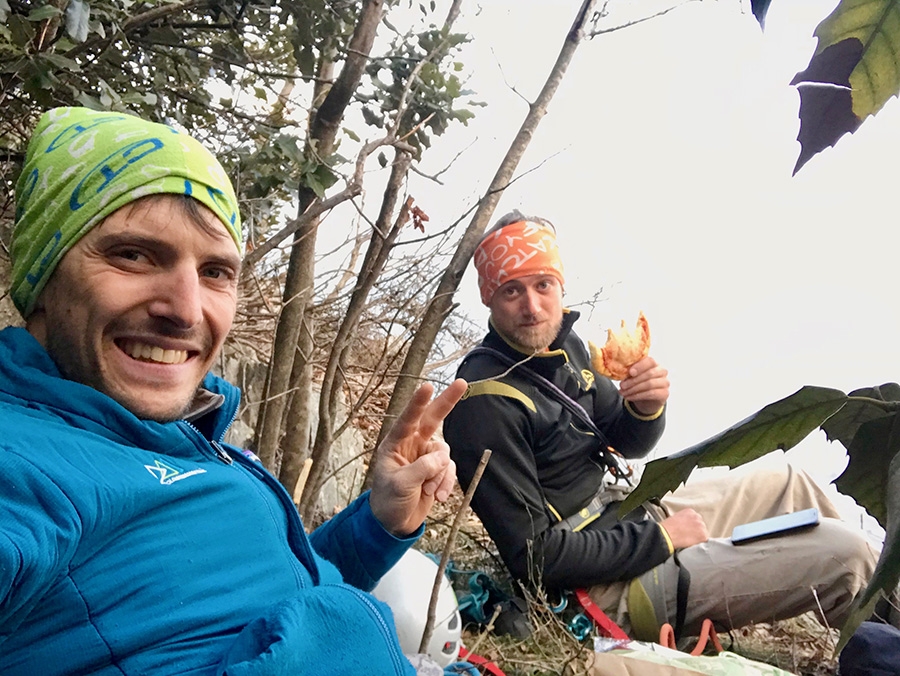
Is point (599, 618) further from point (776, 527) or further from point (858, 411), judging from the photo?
point (858, 411)

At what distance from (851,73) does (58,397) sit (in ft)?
3.08

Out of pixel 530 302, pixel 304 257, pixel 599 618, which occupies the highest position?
pixel 304 257

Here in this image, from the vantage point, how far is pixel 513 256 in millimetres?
2816

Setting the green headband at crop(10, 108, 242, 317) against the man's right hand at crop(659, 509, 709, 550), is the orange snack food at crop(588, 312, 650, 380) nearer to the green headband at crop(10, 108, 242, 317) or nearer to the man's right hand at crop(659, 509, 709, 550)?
the man's right hand at crop(659, 509, 709, 550)

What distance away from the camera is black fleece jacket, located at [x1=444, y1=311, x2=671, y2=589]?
2426 millimetres

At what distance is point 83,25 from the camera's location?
1.44 metres

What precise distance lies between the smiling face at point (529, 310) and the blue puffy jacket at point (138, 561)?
1.78 meters

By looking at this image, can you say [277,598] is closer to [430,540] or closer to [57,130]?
[57,130]

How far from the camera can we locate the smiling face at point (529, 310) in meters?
2.79

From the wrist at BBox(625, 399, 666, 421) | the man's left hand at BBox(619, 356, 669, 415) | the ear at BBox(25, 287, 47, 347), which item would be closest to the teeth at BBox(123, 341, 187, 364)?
the ear at BBox(25, 287, 47, 347)

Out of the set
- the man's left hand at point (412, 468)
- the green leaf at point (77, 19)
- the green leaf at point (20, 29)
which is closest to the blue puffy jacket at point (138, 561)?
the man's left hand at point (412, 468)

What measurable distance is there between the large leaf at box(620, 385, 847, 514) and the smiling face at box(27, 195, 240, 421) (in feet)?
2.53

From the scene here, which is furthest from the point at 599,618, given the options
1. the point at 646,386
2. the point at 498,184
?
the point at 498,184

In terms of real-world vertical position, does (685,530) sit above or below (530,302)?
below
